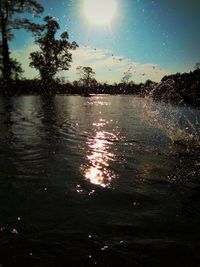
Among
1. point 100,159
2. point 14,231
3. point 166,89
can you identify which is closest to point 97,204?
point 14,231

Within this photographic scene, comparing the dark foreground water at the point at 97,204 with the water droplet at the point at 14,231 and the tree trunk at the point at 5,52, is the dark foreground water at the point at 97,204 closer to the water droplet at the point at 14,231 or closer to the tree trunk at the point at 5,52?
the water droplet at the point at 14,231

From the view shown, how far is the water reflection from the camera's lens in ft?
23.2

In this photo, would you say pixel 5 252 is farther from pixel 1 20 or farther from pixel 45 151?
pixel 1 20

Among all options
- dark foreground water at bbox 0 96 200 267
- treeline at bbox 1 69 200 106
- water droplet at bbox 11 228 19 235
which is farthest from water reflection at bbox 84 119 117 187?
treeline at bbox 1 69 200 106

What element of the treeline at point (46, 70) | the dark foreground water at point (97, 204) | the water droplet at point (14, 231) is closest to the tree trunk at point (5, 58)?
the treeline at point (46, 70)

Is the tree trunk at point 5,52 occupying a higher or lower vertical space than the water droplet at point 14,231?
higher

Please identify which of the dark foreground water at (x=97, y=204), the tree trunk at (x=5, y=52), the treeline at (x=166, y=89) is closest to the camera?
the dark foreground water at (x=97, y=204)

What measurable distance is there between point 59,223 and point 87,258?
2.97 ft

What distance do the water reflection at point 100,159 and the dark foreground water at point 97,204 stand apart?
0.07ft

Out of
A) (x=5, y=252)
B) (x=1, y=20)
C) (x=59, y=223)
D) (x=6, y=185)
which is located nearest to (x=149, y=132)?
(x=6, y=185)

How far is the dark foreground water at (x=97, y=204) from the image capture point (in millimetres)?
4273

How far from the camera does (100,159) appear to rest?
8664 millimetres

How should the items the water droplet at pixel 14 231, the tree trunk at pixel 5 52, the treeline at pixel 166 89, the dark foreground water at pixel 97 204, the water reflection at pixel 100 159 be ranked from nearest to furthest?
the dark foreground water at pixel 97 204
the water droplet at pixel 14 231
the water reflection at pixel 100 159
the tree trunk at pixel 5 52
the treeline at pixel 166 89

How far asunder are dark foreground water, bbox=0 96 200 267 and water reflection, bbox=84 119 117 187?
2cm
